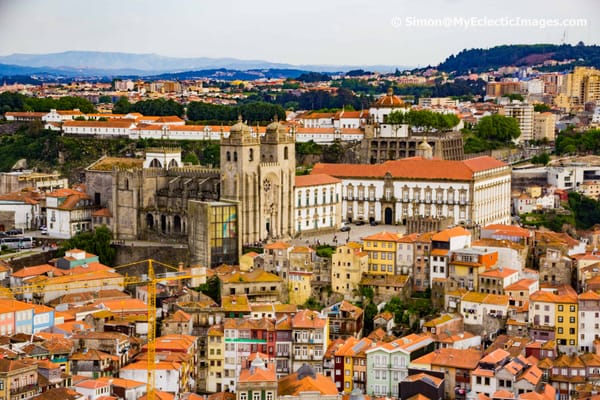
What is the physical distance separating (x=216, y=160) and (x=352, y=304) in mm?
30491

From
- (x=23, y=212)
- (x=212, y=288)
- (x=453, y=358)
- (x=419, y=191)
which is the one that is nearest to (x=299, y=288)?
(x=212, y=288)

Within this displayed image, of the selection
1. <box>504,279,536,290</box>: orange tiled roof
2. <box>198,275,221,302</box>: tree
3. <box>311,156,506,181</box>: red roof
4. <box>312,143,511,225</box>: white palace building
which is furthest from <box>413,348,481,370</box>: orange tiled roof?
<box>311,156,506,181</box>: red roof

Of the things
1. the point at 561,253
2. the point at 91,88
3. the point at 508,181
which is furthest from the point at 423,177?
the point at 91,88

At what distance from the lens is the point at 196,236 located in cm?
4338

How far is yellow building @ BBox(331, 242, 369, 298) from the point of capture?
39.2m

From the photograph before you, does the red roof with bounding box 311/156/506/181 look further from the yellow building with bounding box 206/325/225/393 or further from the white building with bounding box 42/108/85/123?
the white building with bounding box 42/108/85/123

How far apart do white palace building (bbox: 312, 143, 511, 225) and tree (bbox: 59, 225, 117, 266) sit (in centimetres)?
968

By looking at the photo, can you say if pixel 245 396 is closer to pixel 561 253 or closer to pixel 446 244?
pixel 446 244

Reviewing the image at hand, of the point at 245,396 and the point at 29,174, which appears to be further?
the point at 29,174

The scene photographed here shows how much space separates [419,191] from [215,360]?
1658 cm

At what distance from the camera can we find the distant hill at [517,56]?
517ft

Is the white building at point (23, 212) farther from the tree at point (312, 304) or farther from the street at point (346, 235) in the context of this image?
the tree at point (312, 304)

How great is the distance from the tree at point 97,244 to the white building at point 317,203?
7.06 metres

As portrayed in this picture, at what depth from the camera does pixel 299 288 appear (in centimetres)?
3966
